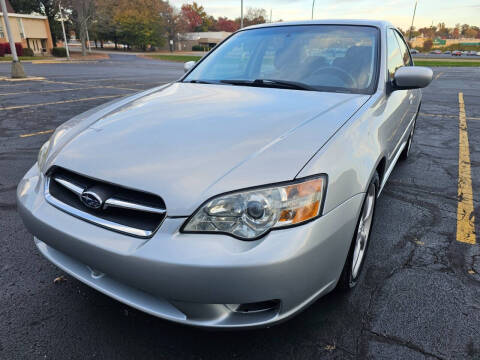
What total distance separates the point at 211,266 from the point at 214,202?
26 cm

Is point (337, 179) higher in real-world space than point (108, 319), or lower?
higher

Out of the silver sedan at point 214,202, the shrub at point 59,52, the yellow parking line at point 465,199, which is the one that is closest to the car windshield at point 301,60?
the silver sedan at point 214,202

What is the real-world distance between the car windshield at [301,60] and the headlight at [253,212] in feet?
4.26

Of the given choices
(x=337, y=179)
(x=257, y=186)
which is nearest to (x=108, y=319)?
(x=257, y=186)

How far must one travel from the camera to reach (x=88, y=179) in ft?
5.44

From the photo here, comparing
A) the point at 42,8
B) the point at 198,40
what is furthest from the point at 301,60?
the point at 198,40

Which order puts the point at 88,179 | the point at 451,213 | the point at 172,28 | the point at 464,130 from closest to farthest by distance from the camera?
the point at 88,179, the point at 451,213, the point at 464,130, the point at 172,28

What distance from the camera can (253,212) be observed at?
4.57 feet

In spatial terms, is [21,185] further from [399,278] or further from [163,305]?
[399,278]

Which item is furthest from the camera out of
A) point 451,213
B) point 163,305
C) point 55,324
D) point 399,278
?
point 451,213

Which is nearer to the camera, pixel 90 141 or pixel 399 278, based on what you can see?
pixel 90 141

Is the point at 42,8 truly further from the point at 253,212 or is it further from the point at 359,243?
the point at 253,212

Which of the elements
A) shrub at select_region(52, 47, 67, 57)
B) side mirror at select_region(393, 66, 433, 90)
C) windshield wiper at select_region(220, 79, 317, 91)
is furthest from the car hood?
shrub at select_region(52, 47, 67, 57)

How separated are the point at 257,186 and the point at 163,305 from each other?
646mm
